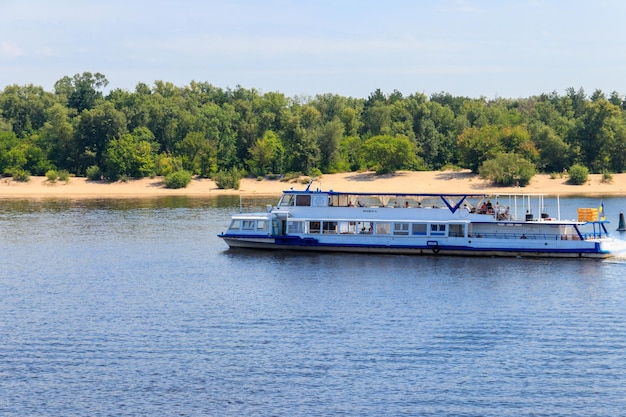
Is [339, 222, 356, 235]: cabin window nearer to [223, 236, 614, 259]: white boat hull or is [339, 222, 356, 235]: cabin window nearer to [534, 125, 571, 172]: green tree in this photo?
[223, 236, 614, 259]: white boat hull

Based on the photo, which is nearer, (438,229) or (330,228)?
(438,229)

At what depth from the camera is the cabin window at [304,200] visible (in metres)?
76.7

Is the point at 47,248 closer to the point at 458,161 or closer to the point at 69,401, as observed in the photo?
the point at 69,401

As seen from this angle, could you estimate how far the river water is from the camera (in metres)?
38.2

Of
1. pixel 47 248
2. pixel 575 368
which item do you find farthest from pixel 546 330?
pixel 47 248

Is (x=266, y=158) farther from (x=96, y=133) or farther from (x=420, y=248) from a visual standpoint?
(x=420, y=248)

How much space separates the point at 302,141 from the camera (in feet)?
553

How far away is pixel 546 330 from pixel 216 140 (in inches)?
5256

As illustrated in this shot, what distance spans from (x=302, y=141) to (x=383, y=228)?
311 feet

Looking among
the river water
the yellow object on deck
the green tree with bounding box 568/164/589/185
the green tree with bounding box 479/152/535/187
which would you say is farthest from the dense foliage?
the river water

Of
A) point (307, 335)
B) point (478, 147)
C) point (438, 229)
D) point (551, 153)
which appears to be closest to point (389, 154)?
point (478, 147)

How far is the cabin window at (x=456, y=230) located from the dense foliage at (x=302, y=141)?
80433 mm

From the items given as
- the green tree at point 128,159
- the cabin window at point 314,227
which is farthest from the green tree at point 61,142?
the cabin window at point 314,227

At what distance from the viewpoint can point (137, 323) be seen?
166 ft
